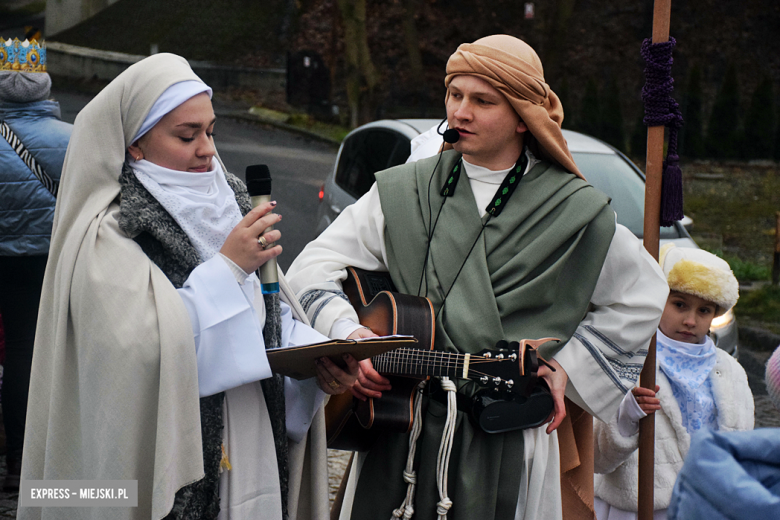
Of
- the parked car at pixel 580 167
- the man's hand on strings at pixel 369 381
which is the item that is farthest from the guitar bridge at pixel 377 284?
the parked car at pixel 580 167

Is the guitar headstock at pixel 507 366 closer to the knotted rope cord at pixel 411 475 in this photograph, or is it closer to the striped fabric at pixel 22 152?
the knotted rope cord at pixel 411 475

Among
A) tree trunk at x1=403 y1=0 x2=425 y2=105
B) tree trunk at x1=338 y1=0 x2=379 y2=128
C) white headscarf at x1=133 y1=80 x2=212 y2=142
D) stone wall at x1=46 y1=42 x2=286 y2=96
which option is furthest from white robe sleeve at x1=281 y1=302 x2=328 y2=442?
tree trunk at x1=403 y1=0 x2=425 y2=105

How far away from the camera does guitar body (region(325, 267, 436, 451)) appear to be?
7.61 ft

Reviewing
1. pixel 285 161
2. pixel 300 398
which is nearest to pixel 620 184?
pixel 300 398

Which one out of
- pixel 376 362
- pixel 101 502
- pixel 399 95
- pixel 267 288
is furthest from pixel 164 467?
pixel 399 95

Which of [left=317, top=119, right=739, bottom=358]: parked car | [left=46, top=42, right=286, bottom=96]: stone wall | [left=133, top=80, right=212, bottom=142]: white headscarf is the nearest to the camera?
[left=133, top=80, right=212, bottom=142]: white headscarf

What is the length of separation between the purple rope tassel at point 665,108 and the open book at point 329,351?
118cm

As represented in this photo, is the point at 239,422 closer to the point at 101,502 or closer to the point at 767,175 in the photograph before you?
the point at 101,502

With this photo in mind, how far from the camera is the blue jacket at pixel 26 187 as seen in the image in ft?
12.8

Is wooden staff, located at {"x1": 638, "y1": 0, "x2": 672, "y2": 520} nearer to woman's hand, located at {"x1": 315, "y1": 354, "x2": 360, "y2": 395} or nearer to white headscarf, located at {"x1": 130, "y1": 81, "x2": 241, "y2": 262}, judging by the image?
woman's hand, located at {"x1": 315, "y1": 354, "x2": 360, "y2": 395}

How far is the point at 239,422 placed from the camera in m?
2.20

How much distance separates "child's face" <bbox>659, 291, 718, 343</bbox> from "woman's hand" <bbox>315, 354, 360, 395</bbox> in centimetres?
149

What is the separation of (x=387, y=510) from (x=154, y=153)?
120cm

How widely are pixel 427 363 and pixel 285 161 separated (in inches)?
489
